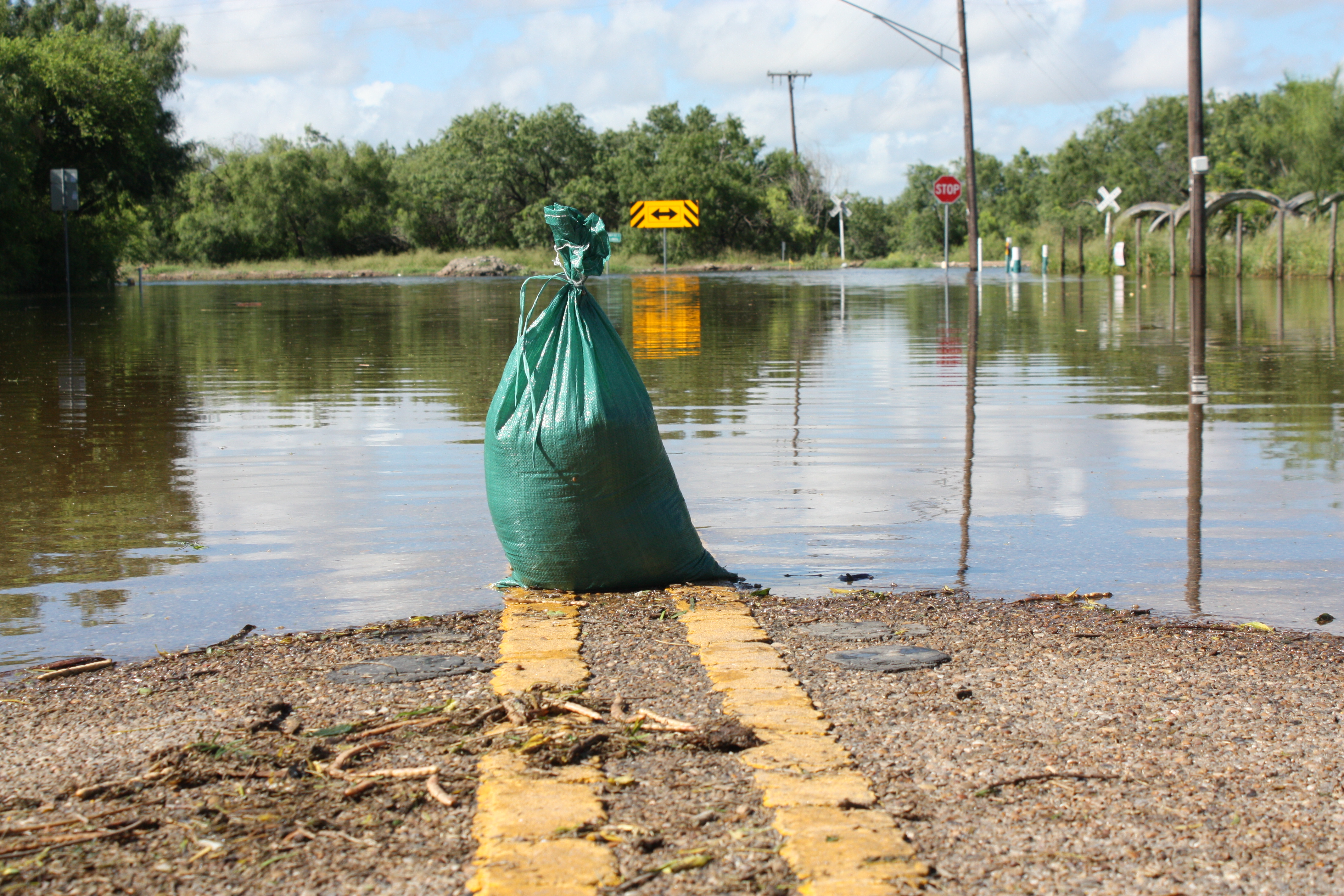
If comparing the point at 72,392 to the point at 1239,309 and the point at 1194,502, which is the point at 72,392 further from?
the point at 1239,309

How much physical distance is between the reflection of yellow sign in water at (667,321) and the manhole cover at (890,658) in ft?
32.9

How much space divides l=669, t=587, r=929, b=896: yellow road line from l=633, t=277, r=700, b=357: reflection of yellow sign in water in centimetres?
1018

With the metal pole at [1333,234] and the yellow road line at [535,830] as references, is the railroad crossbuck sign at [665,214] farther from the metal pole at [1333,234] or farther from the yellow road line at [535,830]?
the yellow road line at [535,830]

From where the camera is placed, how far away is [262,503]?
625 centimetres

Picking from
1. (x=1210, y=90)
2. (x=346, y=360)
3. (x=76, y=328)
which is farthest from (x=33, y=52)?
(x=1210, y=90)

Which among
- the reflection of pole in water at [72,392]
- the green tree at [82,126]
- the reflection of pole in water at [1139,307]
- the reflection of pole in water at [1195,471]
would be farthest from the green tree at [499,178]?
the reflection of pole in water at [1195,471]

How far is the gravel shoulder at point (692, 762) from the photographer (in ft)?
7.57

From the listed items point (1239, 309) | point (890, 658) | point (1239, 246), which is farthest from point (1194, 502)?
point (1239, 246)

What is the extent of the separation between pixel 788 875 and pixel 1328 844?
1.00 meters

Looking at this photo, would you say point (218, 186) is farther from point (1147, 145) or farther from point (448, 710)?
point (448, 710)

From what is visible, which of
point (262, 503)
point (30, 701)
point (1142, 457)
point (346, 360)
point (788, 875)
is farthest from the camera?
point (346, 360)

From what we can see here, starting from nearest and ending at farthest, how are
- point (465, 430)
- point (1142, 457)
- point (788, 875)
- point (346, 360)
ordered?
1. point (788, 875)
2. point (1142, 457)
3. point (465, 430)
4. point (346, 360)

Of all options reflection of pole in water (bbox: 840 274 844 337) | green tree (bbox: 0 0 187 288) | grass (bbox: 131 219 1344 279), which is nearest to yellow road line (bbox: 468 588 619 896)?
reflection of pole in water (bbox: 840 274 844 337)

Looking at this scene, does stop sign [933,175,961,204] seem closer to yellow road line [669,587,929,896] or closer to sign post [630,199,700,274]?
sign post [630,199,700,274]
